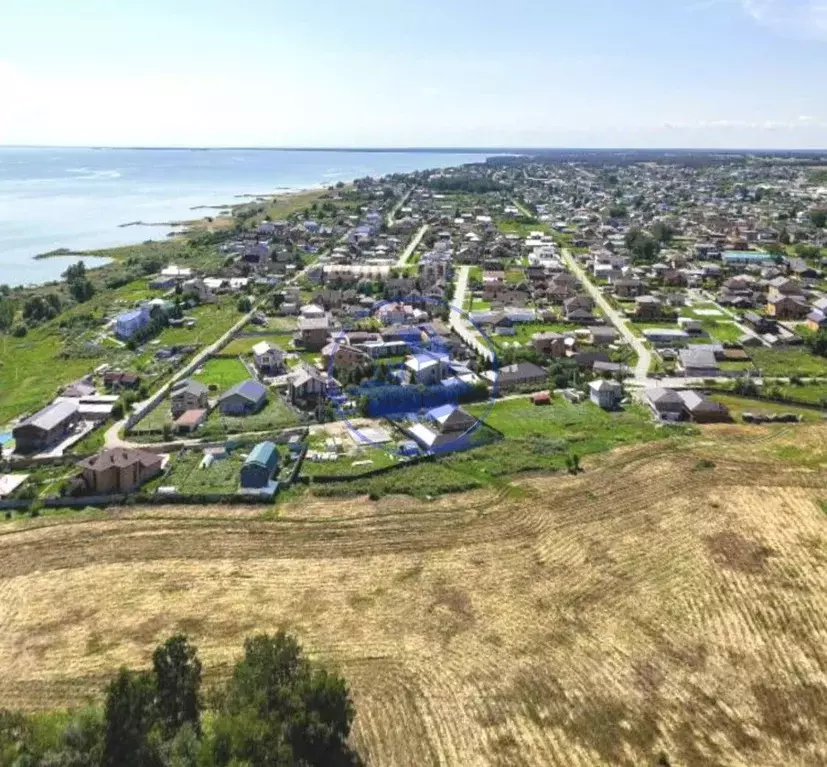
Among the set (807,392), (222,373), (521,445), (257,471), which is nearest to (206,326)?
(222,373)

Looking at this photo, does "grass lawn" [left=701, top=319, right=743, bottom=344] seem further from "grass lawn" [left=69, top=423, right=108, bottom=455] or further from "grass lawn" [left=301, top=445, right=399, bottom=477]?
"grass lawn" [left=69, top=423, right=108, bottom=455]

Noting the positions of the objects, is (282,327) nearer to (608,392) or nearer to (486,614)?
(608,392)

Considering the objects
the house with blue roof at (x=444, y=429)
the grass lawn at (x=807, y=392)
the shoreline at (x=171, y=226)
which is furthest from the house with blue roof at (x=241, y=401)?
the shoreline at (x=171, y=226)

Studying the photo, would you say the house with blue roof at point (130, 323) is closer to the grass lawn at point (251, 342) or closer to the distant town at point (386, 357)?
the distant town at point (386, 357)

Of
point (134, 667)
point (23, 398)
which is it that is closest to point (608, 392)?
point (134, 667)

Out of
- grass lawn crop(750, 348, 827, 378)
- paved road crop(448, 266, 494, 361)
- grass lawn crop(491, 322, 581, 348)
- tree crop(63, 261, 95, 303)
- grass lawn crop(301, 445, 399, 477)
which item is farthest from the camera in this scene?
tree crop(63, 261, 95, 303)

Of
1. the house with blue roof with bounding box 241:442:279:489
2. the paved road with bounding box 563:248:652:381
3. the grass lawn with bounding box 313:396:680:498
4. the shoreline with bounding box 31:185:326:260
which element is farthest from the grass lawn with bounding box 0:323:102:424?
the paved road with bounding box 563:248:652:381
